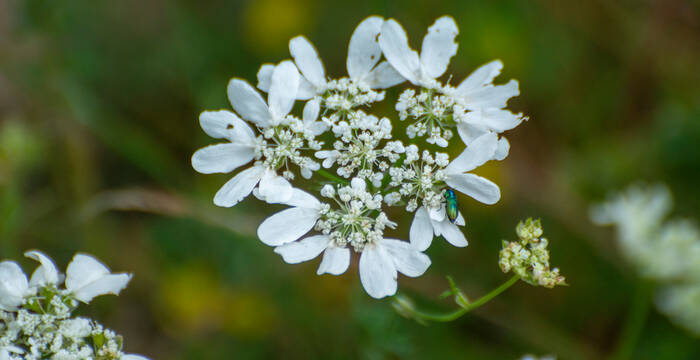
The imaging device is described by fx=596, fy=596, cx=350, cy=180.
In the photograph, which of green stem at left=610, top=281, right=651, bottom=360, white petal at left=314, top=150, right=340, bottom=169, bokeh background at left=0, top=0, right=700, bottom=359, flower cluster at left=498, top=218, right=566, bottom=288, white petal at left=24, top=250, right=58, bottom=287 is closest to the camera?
flower cluster at left=498, top=218, right=566, bottom=288

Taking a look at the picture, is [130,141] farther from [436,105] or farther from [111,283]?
[436,105]

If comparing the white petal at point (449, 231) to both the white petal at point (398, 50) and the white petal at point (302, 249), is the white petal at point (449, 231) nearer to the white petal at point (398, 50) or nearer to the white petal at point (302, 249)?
the white petal at point (302, 249)

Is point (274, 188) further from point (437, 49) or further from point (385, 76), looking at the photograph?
point (437, 49)

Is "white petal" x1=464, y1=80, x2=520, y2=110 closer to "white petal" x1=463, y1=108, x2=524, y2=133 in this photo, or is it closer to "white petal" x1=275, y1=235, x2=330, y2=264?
"white petal" x1=463, y1=108, x2=524, y2=133

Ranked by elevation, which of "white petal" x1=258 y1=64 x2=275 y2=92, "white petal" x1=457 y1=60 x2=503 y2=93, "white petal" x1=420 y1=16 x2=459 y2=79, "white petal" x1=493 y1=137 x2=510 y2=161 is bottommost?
"white petal" x1=493 y1=137 x2=510 y2=161

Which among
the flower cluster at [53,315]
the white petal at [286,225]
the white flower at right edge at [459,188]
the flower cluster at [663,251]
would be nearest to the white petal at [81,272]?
the flower cluster at [53,315]

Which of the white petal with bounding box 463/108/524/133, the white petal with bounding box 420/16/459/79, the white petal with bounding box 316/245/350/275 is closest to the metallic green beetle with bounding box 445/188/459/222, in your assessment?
the white petal with bounding box 463/108/524/133

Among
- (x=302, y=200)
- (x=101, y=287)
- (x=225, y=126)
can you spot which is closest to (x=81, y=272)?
(x=101, y=287)
